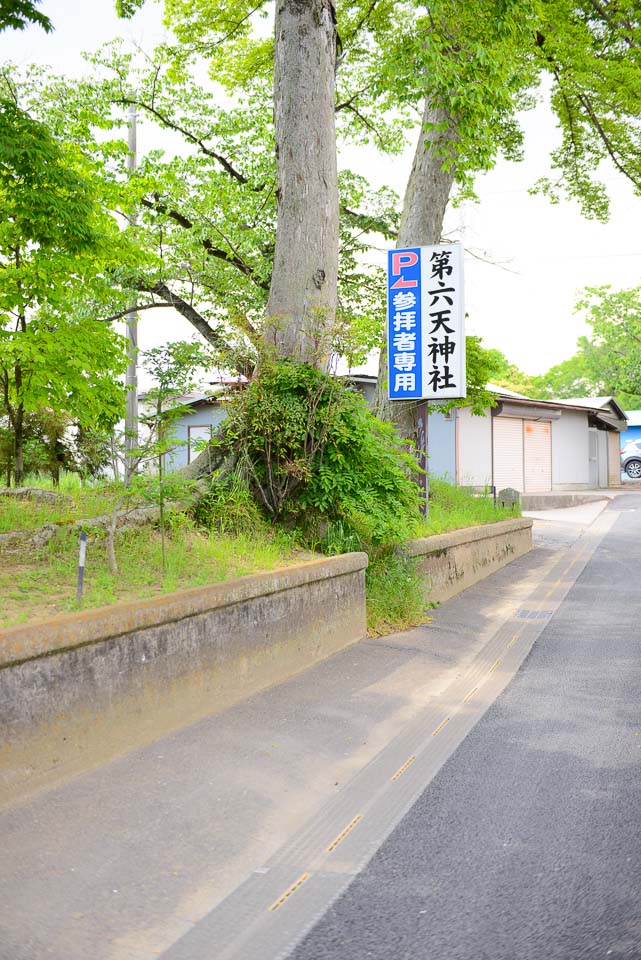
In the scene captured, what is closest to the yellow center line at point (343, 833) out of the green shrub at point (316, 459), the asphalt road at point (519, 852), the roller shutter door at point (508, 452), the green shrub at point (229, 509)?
the asphalt road at point (519, 852)

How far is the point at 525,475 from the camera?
112ft

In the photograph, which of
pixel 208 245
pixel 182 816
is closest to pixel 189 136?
pixel 208 245

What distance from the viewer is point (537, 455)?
3522 centimetres

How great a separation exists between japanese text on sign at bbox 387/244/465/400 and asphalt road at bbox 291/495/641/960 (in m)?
5.26

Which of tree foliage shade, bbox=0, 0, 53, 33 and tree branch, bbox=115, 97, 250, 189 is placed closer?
tree foliage shade, bbox=0, 0, 53, 33

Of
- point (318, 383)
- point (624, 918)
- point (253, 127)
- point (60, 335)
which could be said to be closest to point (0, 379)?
point (60, 335)

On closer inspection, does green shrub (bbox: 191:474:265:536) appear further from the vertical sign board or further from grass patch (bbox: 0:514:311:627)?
the vertical sign board

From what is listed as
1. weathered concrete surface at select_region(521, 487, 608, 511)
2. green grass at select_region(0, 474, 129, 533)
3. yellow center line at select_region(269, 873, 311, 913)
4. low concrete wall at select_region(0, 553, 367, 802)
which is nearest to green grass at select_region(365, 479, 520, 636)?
low concrete wall at select_region(0, 553, 367, 802)

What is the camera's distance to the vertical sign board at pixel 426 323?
1094cm

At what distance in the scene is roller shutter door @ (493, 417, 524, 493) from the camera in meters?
31.9

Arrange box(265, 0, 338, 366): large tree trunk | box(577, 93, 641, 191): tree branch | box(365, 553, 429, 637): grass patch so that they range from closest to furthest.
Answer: box(365, 553, 429, 637): grass patch, box(265, 0, 338, 366): large tree trunk, box(577, 93, 641, 191): tree branch

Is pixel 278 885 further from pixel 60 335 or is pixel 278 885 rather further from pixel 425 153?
pixel 425 153

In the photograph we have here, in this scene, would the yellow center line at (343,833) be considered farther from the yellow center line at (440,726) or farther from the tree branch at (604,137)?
the tree branch at (604,137)

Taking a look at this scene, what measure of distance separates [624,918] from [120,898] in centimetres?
193
